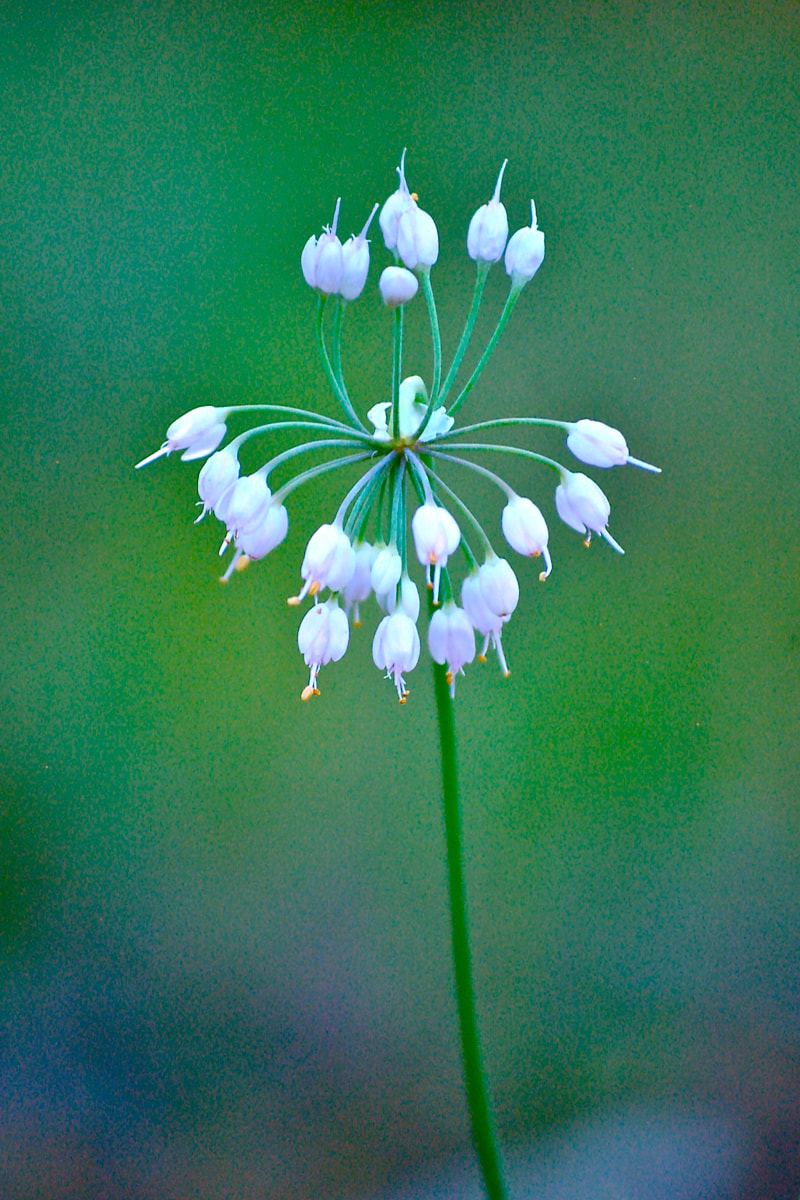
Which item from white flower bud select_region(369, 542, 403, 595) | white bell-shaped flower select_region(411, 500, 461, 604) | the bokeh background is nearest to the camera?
white bell-shaped flower select_region(411, 500, 461, 604)

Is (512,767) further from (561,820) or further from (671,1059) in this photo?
(671,1059)

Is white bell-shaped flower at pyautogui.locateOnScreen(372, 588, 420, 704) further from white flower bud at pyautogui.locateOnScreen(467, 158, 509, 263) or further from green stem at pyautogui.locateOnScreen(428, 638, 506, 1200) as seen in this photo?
white flower bud at pyautogui.locateOnScreen(467, 158, 509, 263)

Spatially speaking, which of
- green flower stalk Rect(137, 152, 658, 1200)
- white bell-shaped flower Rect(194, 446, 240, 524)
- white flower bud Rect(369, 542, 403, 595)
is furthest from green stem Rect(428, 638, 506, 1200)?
white bell-shaped flower Rect(194, 446, 240, 524)

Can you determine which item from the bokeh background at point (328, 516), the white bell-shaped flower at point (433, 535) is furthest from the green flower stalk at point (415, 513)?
the bokeh background at point (328, 516)

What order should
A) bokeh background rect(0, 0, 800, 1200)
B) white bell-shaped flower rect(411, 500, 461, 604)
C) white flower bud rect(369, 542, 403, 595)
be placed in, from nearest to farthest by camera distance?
white bell-shaped flower rect(411, 500, 461, 604) → white flower bud rect(369, 542, 403, 595) → bokeh background rect(0, 0, 800, 1200)

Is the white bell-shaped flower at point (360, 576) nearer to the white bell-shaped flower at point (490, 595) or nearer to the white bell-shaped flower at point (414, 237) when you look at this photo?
the white bell-shaped flower at point (490, 595)

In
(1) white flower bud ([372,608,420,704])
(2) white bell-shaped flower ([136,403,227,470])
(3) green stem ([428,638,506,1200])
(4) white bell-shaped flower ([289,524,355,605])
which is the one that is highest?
(2) white bell-shaped flower ([136,403,227,470])

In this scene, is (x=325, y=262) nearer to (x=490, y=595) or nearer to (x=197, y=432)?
(x=197, y=432)

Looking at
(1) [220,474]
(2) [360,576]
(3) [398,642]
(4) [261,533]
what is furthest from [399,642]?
(1) [220,474]
